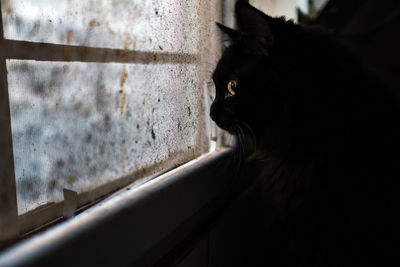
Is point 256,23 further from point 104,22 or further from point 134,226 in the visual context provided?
point 134,226

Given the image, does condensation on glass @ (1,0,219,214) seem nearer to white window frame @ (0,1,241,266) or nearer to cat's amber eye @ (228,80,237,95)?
white window frame @ (0,1,241,266)

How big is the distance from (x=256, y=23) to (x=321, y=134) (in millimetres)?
272

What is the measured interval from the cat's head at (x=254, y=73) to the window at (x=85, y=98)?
15 centimetres

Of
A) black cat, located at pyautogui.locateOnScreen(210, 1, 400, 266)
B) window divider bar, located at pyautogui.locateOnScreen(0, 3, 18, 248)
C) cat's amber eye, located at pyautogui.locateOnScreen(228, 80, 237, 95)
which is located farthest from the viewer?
cat's amber eye, located at pyautogui.locateOnScreen(228, 80, 237, 95)

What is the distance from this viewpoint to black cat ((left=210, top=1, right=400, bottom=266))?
0.56 m

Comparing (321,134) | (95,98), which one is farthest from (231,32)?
(95,98)

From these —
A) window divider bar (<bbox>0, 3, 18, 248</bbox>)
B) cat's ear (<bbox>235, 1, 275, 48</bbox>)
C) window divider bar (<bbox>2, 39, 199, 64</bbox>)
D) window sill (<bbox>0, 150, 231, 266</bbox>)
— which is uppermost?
cat's ear (<bbox>235, 1, 275, 48</bbox>)

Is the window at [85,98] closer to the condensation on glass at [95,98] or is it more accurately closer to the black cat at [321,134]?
the condensation on glass at [95,98]

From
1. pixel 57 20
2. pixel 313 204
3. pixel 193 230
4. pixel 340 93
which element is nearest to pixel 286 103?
pixel 340 93

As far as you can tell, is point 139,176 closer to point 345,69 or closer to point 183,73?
point 183,73

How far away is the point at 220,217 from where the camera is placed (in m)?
0.71

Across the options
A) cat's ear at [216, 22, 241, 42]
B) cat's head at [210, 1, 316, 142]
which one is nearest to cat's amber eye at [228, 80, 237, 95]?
cat's head at [210, 1, 316, 142]

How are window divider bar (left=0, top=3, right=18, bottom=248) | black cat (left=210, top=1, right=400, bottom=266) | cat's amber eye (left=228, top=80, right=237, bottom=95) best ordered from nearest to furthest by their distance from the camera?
window divider bar (left=0, top=3, right=18, bottom=248)
black cat (left=210, top=1, right=400, bottom=266)
cat's amber eye (left=228, top=80, right=237, bottom=95)

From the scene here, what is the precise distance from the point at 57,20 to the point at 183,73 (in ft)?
1.01
